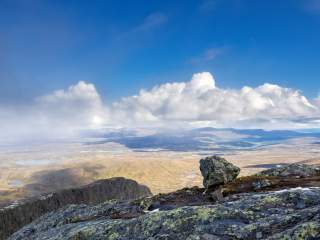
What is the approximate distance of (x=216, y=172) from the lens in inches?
1544

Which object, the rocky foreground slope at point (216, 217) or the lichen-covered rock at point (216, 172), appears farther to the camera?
the lichen-covered rock at point (216, 172)

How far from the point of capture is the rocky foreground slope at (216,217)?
16734 mm

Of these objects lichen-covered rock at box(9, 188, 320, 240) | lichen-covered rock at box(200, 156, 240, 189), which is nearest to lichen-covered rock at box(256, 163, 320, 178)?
lichen-covered rock at box(200, 156, 240, 189)

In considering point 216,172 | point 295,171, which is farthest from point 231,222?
point 295,171

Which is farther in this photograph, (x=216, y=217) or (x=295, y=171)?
(x=295, y=171)

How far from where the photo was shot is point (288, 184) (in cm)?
3453

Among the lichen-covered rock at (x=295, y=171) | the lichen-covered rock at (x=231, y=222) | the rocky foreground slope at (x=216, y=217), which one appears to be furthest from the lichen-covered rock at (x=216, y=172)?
the lichen-covered rock at (x=231, y=222)

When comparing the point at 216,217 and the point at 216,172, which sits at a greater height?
the point at 216,172

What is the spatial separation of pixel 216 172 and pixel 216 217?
1974 cm

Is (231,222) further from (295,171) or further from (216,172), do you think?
(295,171)

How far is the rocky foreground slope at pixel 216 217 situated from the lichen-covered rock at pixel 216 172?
143 centimetres

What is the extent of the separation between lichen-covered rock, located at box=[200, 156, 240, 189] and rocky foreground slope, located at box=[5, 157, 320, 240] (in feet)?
4.69

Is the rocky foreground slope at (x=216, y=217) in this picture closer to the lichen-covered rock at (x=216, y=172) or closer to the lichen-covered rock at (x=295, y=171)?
the lichen-covered rock at (x=216, y=172)

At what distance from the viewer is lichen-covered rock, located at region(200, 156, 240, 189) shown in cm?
3888
